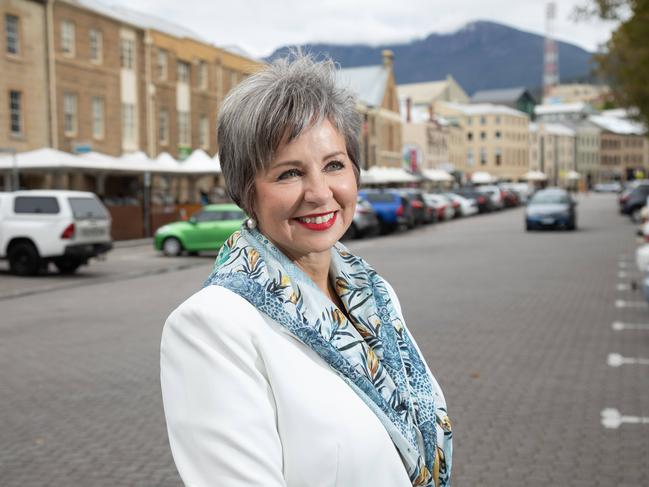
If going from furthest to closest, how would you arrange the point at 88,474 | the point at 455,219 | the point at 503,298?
the point at 455,219
the point at 503,298
the point at 88,474

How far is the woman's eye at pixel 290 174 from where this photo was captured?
6.98 ft

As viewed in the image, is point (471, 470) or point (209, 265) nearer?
point (471, 470)

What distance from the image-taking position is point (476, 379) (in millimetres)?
7816

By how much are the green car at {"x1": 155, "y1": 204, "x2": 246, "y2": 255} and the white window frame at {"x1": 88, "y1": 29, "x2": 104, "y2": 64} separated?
14583 mm

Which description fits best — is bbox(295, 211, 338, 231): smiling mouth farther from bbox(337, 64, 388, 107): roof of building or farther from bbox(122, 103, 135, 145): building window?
bbox(337, 64, 388, 107): roof of building

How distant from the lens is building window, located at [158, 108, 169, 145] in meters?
41.5

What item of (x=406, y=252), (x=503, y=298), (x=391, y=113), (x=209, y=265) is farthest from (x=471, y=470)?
(x=391, y=113)

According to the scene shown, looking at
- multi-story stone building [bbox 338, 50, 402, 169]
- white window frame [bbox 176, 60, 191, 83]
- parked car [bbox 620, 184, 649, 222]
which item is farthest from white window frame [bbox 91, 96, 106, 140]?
multi-story stone building [bbox 338, 50, 402, 169]

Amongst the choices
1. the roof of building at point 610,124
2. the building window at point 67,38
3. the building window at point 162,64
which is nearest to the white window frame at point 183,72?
the building window at point 162,64

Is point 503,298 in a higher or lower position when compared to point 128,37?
lower

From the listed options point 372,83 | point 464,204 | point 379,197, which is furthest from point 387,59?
point 379,197

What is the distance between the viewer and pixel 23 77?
31578 millimetres

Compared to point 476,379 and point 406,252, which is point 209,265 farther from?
point 476,379

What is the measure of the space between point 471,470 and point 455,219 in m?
46.2
